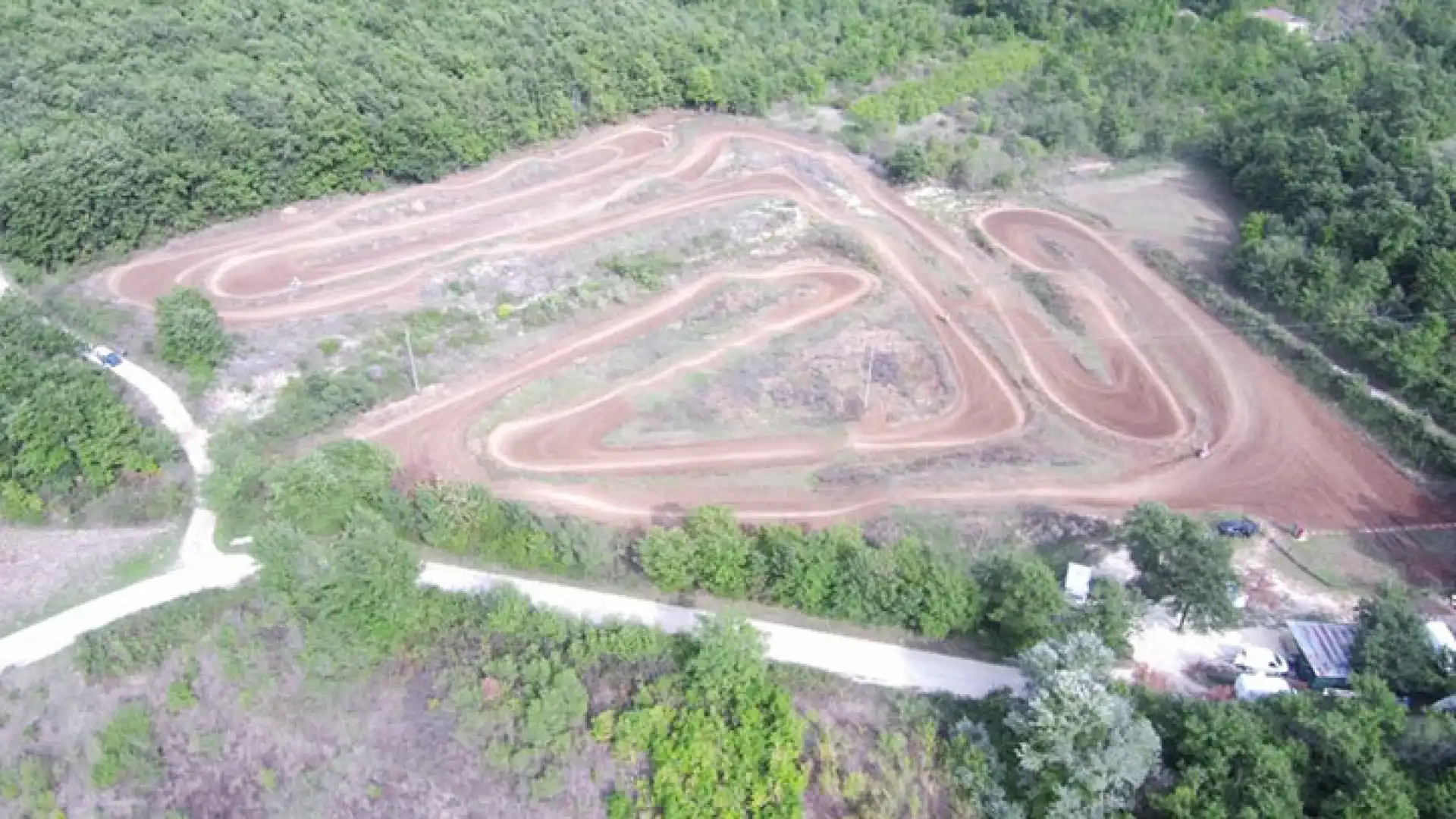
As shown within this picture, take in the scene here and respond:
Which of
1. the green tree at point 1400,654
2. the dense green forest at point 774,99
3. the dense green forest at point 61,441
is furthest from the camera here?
the dense green forest at point 774,99

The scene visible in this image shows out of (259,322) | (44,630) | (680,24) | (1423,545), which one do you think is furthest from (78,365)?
(1423,545)

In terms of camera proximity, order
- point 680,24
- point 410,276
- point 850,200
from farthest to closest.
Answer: point 680,24
point 850,200
point 410,276

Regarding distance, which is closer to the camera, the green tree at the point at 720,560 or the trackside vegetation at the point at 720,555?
the trackside vegetation at the point at 720,555

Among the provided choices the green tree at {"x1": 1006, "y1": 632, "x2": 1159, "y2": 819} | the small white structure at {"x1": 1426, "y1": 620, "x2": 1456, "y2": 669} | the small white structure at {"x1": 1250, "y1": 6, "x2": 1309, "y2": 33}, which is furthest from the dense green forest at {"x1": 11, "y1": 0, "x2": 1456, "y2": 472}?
the green tree at {"x1": 1006, "y1": 632, "x2": 1159, "y2": 819}

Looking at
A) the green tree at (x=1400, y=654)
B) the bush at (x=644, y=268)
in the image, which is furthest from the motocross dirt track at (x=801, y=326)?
the green tree at (x=1400, y=654)

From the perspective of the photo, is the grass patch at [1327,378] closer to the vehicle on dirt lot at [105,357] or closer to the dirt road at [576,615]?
the dirt road at [576,615]

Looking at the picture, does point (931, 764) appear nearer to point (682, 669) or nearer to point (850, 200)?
point (682, 669)
